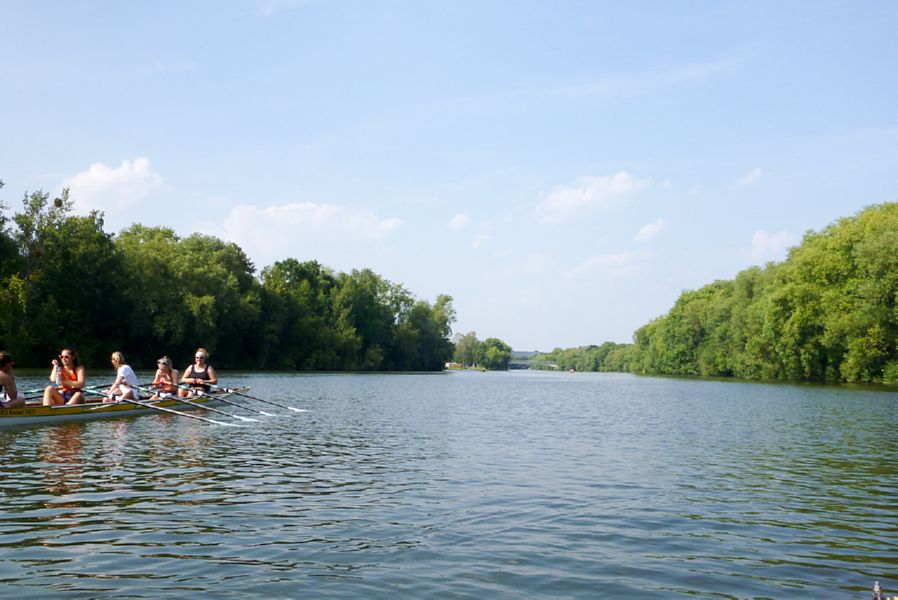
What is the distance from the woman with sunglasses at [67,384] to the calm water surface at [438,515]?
102cm

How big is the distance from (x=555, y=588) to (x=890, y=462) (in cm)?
1283

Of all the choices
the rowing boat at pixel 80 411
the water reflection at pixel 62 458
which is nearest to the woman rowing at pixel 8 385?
the rowing boat at pixel 80 411

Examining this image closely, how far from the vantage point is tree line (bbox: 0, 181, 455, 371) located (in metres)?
59.5

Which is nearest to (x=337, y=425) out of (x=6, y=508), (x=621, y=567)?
(x=6, y=508)

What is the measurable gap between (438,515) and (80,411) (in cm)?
1549

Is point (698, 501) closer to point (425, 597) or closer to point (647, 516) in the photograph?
point (647, 516)

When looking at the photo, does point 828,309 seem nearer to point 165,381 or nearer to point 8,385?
point 165,381

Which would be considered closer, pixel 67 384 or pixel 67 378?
pixel 67 384

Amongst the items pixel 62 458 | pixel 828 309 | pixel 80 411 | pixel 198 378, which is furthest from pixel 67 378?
pixel 828 309

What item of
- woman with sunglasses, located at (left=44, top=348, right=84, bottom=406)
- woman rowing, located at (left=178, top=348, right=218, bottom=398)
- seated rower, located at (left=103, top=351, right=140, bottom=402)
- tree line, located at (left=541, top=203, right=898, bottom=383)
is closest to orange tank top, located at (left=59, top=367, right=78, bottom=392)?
woman with sunglasses, located at (left=44, top=348, right=84, bottom=406)

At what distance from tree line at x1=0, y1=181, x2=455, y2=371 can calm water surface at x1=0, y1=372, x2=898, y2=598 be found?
4507 centimetres

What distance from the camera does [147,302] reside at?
224 feet

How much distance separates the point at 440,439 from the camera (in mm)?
20406

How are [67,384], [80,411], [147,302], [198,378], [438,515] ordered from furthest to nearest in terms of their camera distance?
[147,302] → [198,378] → [80,411] → [67,384] → [438,515]
